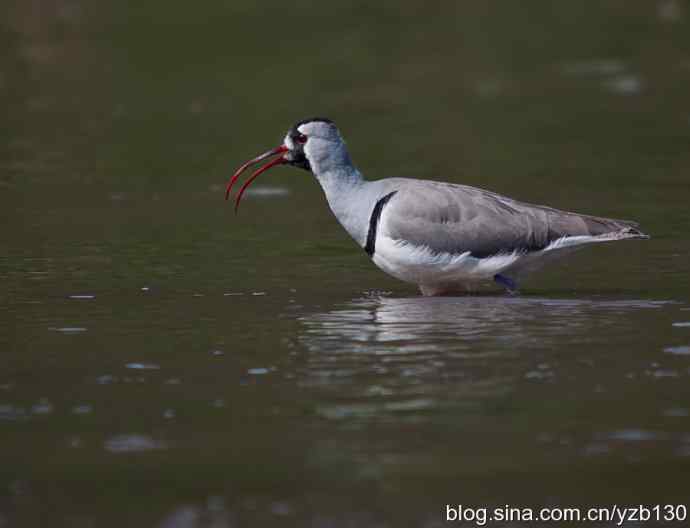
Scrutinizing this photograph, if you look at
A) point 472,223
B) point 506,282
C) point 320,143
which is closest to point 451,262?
point 472,223

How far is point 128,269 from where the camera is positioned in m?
13.5

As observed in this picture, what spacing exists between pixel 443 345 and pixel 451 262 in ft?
6.37

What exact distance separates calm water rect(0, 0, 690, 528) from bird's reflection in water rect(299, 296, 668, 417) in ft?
0.11

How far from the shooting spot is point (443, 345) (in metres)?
10.4

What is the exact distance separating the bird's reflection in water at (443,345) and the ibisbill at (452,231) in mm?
Result: 262

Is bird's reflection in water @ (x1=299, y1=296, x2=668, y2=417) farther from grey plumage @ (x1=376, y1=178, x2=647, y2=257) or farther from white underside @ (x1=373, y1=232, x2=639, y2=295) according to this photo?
grey plumage @ (x1=376, y1=178, x2=647, y2=257)

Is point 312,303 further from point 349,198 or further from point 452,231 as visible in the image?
point 452,231

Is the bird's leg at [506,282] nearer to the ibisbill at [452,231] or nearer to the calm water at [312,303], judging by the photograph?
the ibisbill at [452,231]

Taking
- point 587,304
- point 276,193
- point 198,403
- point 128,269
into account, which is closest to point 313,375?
point 198,403

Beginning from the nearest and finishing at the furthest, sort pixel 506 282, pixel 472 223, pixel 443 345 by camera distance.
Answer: pixel 443 345 < pixel 472 223 < pixel 506 282

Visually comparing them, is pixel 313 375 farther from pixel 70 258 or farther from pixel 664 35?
pixel 664 35

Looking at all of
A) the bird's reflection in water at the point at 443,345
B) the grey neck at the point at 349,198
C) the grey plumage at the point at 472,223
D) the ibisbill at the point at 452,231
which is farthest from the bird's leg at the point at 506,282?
the grey neck at the point at 349,198

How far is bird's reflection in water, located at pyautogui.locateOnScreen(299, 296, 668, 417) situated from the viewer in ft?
30.3

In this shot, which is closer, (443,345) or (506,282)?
(443,345)
